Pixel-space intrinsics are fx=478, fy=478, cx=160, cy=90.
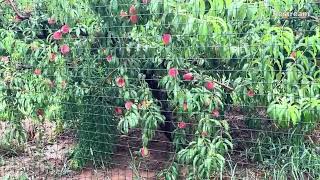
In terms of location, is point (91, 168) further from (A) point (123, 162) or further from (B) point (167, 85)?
(B) point (167, 85)

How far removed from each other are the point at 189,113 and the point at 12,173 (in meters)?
1.59

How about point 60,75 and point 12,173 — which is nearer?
point 60,75

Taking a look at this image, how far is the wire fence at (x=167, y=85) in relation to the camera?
101 inches

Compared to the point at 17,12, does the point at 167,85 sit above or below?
below

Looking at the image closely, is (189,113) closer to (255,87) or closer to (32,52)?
(255,87)

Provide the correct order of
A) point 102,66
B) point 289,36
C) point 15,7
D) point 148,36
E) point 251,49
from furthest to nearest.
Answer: point 15,7
point 102,66
point 148,36
point 251,49
point 289,36

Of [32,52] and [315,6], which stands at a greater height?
[315,6]

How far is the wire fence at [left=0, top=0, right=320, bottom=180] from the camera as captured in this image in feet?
8.38

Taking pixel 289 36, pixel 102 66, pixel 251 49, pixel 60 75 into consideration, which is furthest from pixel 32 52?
pixel 289 36

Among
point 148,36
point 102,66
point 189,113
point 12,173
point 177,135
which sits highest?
point 148,36

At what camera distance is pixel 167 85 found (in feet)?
9.07

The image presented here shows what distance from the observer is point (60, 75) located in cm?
316

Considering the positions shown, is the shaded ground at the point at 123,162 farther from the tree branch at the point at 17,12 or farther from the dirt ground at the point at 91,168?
the tree branch at the point at 17,12

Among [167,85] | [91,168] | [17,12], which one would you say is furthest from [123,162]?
[17,12]
